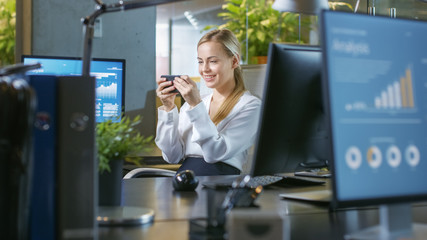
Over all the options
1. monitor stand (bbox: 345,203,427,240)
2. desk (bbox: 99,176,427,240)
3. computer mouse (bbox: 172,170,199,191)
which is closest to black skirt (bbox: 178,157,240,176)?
desk (bbox: 99,176,427,240)

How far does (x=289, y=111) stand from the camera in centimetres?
141

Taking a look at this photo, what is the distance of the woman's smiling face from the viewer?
273 cm

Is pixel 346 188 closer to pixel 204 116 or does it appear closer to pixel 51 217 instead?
pixel 51 217

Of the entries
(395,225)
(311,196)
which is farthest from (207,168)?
(395,225)

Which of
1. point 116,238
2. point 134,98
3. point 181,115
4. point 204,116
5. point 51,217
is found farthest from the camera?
point 134,98

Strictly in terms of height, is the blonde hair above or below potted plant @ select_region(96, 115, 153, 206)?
above

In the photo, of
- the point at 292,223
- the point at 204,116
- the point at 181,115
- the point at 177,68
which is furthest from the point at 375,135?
the point at 177,68

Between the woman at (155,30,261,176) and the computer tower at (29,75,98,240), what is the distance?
4.86ft

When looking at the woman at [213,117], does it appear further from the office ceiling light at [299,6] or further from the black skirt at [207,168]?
the office ceiling light at [299,6]

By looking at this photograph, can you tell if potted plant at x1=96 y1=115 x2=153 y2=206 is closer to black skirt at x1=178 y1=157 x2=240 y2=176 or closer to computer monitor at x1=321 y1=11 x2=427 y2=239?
computer monitor at x1=321 y1=11 x2=427 y2=239

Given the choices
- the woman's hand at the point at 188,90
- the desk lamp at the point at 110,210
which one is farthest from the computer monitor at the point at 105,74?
the desk lamp at the point at 110,210

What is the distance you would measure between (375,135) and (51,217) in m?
0.55

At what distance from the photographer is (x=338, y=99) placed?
3.19ft

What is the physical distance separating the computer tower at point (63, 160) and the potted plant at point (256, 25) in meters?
4.44
